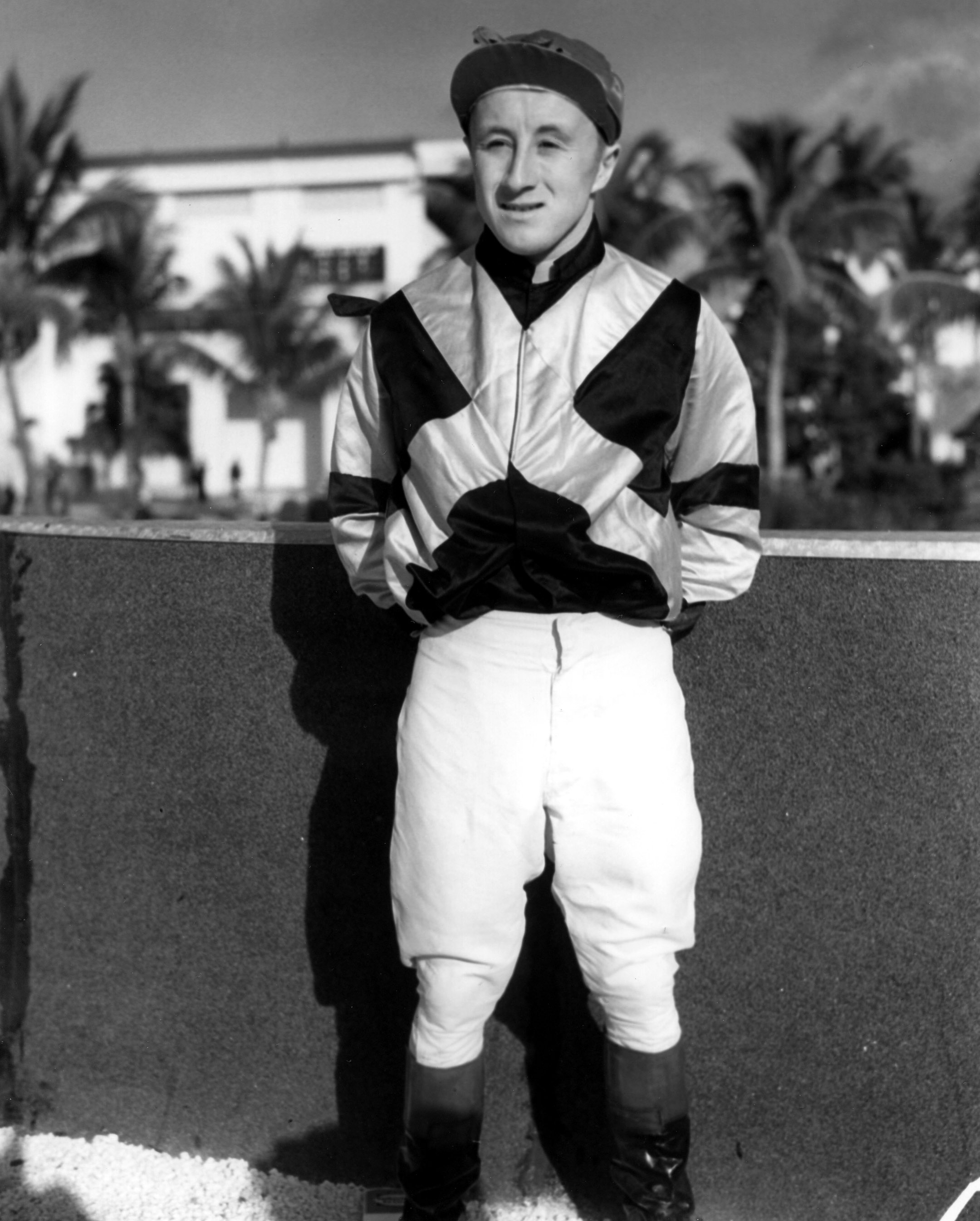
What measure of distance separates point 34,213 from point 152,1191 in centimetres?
3174

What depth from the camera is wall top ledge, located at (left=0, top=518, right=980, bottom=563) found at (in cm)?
236

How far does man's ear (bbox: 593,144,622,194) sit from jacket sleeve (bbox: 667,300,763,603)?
25cm

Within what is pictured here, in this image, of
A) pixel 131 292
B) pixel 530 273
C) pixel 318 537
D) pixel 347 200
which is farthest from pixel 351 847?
pixel 347 200

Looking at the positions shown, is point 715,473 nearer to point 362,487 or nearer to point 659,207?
point 362,487

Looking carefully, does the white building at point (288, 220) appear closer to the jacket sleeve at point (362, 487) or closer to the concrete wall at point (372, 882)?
the concrete wall at point (372, 882)

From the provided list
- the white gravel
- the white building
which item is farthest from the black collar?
the white building

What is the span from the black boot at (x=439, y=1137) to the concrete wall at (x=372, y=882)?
38 centimetres

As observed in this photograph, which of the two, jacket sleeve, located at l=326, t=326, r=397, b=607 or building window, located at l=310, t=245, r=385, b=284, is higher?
building window, located at l=310, t=245, r=385, b=284

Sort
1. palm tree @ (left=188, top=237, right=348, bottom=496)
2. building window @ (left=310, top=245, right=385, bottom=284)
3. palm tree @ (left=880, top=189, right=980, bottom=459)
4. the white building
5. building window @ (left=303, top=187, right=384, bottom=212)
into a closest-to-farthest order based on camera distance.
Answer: palm tree @ (left=880, top=189, right=980, bottom=459) → palm tree @ (left=188, top=237, right=348, bottom=496) → the white building → building window @ (left=310, top=245, right=385, bottom=284) → building window @ (left=303, top=187, right=384, bottom=212)

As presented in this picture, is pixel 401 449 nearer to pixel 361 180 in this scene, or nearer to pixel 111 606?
pixel 111 606

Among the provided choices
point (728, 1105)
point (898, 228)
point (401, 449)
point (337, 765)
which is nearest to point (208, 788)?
point (337, 765)

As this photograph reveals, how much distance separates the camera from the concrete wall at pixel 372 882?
2422 mm

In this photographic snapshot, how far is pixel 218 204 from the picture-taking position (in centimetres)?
4219

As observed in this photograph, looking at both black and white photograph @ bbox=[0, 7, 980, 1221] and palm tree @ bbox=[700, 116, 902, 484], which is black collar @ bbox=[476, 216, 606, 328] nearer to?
black and white photograph @ bbox=[0, 7, 980, 1221]
